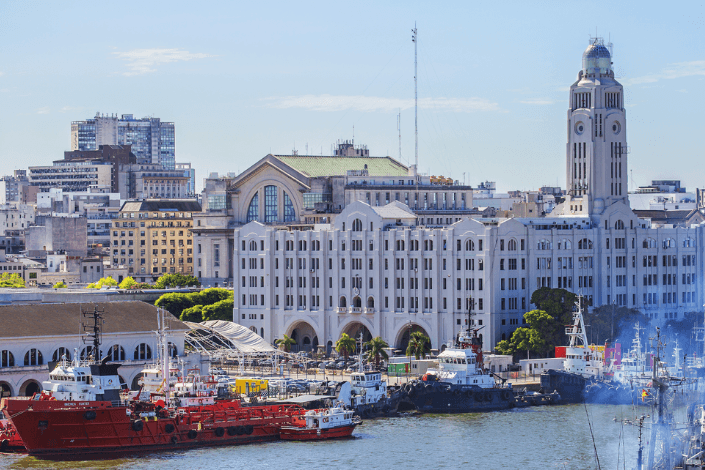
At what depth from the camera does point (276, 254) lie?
181 m

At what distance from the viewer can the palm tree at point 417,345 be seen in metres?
155

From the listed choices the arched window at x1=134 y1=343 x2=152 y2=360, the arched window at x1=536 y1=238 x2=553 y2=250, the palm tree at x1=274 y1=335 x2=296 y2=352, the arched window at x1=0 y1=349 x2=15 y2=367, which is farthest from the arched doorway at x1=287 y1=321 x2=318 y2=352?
the arched window at x1=0 y1=349 x2=15 y2=367

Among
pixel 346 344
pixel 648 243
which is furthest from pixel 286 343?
pixel 648 243

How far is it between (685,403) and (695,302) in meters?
70.5

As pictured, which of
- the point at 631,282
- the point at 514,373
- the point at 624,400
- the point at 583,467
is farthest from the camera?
the point at 631,282

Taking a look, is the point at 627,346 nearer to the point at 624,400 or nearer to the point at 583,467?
the point at 624,400

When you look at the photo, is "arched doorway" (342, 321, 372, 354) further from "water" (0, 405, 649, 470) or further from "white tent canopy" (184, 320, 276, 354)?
"water" (0, 405, 649, 470)

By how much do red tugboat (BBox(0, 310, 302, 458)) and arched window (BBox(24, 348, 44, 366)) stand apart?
14.4 m

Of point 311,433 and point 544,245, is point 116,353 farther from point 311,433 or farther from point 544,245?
point 544,245

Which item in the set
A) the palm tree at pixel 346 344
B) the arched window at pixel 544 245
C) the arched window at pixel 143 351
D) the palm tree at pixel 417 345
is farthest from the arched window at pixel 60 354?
the arched window at pixel 544 245

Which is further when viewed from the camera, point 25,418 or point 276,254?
point 276,254

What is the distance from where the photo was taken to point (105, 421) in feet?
366

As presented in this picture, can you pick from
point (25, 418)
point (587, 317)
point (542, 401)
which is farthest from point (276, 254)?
point (25, 418)

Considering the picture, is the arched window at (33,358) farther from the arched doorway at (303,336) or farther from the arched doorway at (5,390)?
the arched doorway at (303,336)
